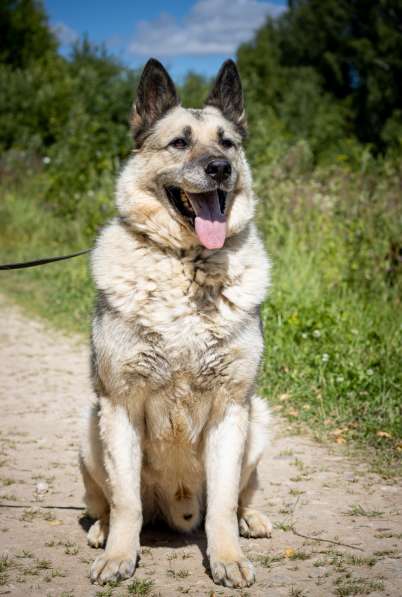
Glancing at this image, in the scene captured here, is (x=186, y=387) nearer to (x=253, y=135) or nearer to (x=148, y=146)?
(x=148, y=146)

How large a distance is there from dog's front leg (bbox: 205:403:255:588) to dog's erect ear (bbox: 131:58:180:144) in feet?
5.17

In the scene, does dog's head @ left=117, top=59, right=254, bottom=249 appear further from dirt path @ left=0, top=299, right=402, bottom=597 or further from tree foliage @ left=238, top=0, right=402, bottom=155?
tree foliage @ left=238, top=0, right=402, bottom=155

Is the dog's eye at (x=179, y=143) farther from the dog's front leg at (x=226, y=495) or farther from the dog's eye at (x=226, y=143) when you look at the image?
the dog's front leg at (x=226, y=495)

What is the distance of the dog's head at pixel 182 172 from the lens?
3.11 m

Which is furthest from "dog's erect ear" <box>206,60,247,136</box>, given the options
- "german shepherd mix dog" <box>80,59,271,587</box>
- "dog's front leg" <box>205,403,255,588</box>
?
"dog's front leg" <box>205,403,255,588</box>

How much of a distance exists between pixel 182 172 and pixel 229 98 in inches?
28.7

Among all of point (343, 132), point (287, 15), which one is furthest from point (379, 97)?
point (287, 15)

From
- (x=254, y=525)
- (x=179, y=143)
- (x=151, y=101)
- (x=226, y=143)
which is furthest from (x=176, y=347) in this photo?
(x=151, y=101)

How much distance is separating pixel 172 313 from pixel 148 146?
981 millimetres

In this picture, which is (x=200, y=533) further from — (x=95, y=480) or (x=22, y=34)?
(x=22, y=34)

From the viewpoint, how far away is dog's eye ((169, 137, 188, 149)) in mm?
3334

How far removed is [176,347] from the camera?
9.30ft

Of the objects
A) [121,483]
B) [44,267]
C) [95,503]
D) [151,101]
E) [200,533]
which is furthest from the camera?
[44,267]

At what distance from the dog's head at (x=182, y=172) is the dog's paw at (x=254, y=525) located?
4.45 ft
